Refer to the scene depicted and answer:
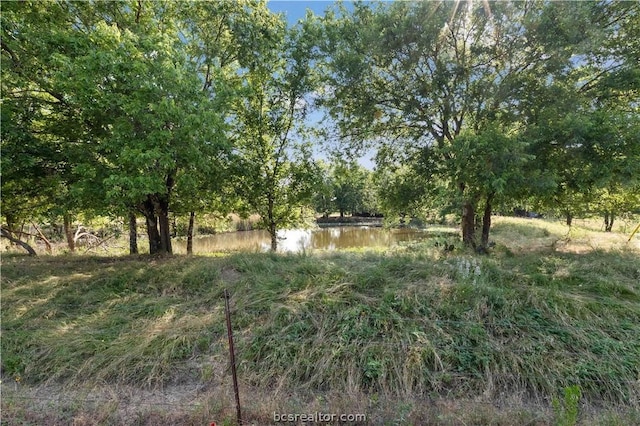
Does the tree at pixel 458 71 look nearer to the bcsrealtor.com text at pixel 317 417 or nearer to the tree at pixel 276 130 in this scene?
the tree at pixel 276 130

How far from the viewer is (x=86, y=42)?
17.9 feet

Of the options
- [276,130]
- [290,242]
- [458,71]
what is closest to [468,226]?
[458,71]

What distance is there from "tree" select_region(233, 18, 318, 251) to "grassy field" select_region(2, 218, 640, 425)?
15.7 ft

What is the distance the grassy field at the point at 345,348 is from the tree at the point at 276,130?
4.78m

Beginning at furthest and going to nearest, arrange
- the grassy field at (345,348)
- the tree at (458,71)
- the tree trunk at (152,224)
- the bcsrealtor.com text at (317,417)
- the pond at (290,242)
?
the pond at (290,242) → the tree trunk at (152,224) → the tree at (458,71) → the grassy field at (345,348) → the bcsrealtor.com text at (317,417)

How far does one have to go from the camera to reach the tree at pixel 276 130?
28.6ft

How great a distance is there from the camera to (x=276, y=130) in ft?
31.5

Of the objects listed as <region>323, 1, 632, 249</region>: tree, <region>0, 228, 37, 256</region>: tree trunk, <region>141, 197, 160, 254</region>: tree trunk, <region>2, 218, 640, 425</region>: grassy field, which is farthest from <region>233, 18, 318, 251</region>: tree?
<region>0, 228, 37, 256</region>: tree trunk

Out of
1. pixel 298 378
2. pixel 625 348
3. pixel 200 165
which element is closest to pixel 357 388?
pixel 298 378

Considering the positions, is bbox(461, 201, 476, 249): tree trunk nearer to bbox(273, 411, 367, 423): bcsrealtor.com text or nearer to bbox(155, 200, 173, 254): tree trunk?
bbox(273, 411, 367, 423): bcsrealtor.com text

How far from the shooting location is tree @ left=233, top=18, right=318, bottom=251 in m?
8.71

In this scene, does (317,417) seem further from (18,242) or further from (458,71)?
(18,242)

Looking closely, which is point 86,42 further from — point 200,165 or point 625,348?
point 625,348

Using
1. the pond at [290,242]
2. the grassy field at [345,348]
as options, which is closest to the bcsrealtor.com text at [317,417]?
the grassy field at [345,348]
